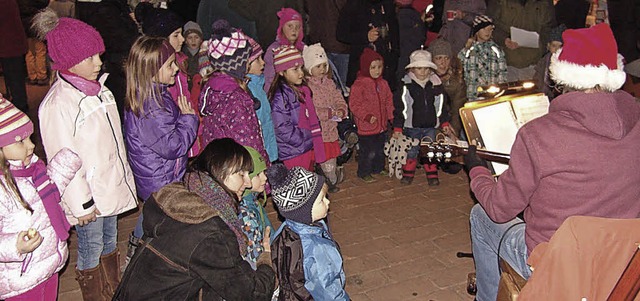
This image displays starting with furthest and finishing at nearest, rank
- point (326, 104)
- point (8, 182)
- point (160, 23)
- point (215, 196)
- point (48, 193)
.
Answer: point (326, 104)
point (160, 23)
point (48, 193)
point (8, 182)
point (215, 196)

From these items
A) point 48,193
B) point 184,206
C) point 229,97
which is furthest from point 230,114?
point 184,206

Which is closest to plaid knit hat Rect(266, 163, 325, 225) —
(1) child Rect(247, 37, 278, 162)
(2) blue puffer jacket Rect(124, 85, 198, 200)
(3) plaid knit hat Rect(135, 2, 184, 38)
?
(2) blue puffer jacket Rect(124, 85, 198, 200)

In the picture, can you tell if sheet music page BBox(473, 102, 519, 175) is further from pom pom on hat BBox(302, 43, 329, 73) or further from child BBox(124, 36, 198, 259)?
pom pom on hat BBox(302, 43, 329, 73)

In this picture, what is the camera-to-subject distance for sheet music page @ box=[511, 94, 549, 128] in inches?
158

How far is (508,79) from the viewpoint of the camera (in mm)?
7699

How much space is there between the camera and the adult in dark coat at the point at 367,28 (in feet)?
24.6

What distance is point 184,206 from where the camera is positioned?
119 inches

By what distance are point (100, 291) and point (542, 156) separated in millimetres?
2946

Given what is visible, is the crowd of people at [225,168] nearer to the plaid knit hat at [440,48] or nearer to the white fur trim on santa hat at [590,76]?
the white fur trim on santa hat at [590,76]

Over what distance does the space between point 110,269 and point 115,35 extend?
10.5ft

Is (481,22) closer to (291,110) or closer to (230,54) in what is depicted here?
(291,110)

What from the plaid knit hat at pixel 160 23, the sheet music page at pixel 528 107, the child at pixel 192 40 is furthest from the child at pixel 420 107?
the sheet music page at pixel 528 107

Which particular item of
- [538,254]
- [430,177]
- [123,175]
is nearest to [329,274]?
[538,254]

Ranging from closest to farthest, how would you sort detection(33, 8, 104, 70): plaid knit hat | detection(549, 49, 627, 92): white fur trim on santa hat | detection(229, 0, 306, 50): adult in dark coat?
1. detection(549, 49, 627, 92): white fur trim on santa hat
2. detection(33, 8, 104, 70): plaid knit hat
3. detection(229, 0, 306, 50): adult in dark coat
